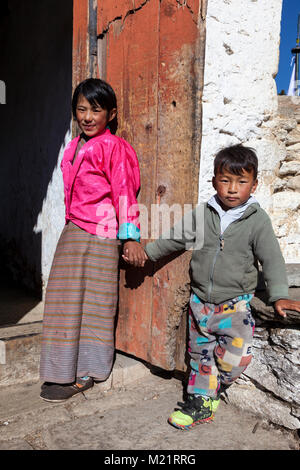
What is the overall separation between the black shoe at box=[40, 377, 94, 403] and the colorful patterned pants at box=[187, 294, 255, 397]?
643mm

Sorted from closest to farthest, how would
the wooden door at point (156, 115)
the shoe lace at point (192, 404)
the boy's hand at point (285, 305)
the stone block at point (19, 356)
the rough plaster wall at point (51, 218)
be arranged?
the boy's hand at point (285, 305)
the shoe lace at point (192, 404)
the wooden door at point (156, 115)
the stone block at point (19, 356)
the rough plaster wall at point (51, 218)

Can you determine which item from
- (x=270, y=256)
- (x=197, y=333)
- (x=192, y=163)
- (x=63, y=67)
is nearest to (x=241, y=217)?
(x=270, y=256)

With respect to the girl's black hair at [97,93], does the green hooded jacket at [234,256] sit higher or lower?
lower

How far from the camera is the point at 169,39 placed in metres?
2.01

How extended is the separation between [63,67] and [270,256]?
3034 millimetres

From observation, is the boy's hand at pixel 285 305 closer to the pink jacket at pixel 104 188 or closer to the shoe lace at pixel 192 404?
the shoe lace at pixel 192 404

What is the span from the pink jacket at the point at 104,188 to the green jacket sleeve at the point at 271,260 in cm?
66

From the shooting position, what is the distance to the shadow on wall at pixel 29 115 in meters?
3.84

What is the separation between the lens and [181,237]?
194 centimetres

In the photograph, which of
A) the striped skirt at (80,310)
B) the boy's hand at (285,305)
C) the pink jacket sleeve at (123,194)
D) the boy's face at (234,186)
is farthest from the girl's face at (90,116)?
the boy's hand at (285,305)

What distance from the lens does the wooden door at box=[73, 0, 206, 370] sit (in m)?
1.94

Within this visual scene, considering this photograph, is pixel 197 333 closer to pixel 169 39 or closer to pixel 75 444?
pixel 75 444

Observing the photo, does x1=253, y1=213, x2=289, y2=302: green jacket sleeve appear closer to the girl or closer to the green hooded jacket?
the green hooded jacket

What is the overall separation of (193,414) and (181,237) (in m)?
0.85
